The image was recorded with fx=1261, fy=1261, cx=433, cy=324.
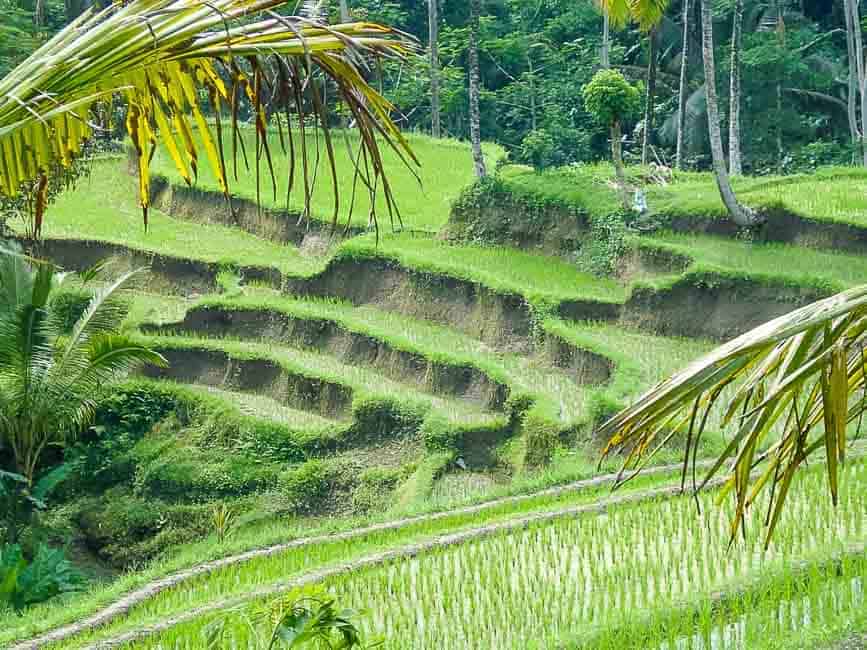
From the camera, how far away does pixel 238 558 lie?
9039mm

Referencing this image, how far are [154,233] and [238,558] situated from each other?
10774mm

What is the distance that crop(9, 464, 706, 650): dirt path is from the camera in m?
7.28

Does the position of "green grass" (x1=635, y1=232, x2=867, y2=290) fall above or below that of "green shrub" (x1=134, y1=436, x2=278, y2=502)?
above

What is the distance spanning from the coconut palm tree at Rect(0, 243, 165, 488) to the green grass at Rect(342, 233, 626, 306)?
3428 millimetres

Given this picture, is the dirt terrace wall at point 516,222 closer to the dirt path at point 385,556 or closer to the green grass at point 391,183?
the green grass at point 391,183

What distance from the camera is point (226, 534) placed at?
11.5 metres

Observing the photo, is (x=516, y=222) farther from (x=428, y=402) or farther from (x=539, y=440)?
(x=539, y=440)

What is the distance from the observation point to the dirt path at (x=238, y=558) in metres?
7.28

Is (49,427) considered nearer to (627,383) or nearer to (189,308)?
(189,308)

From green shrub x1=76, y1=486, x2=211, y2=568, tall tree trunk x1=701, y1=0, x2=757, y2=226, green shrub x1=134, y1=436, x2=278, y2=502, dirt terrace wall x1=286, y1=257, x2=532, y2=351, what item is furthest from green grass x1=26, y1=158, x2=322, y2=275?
tall tree trunk x1=701, y1=0, x2=757, y2=226

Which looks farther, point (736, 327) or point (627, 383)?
point (736, 327)

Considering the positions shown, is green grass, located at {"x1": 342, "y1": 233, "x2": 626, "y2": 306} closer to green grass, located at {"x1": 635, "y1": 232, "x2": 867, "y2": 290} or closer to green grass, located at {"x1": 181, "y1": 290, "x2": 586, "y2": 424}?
green grass, located at {"x1": 181, "y1": 290, "x2": 586, "y2": 424}

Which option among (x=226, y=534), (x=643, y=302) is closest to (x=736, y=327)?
(x=643, y=302)

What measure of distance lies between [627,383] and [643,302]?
228 cm
